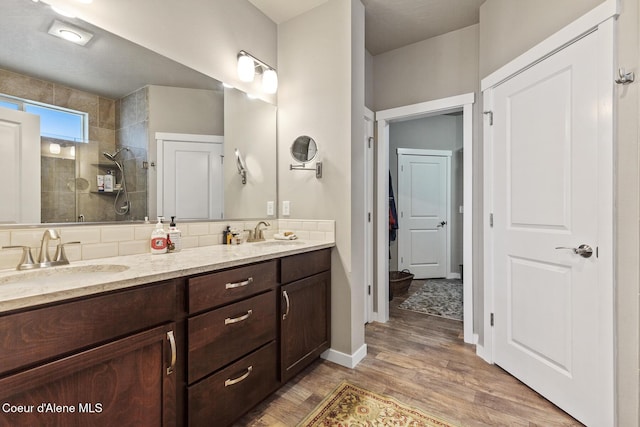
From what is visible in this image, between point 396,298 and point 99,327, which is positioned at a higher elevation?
point 99,327

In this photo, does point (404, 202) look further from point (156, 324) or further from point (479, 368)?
point (156, 324)

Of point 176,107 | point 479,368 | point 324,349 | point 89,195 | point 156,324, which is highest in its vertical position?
point 176,107

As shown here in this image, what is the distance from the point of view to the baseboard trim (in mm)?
2078

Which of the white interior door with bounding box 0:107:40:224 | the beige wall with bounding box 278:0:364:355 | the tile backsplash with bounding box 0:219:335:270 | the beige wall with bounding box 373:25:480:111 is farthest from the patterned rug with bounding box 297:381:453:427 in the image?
the beige wall with bounding box 373:25:480:111

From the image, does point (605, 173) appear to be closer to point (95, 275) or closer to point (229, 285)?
point (229, 285)

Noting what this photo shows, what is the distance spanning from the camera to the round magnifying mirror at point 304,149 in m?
2.24

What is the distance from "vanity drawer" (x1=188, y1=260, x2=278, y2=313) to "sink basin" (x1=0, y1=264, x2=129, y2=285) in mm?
332

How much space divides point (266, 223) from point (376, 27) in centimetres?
202

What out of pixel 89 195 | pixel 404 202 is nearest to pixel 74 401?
pixel 89 195

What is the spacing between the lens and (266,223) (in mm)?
2283

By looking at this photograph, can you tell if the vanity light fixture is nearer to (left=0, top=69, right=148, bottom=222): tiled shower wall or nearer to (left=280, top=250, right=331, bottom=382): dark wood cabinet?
(left=0, top=69, right=148, bottom=222): tiled shower wall

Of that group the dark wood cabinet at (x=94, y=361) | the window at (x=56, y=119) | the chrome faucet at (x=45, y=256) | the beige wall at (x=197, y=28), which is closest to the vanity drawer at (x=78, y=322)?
the dark wood cabinet at (x=94, y=361)

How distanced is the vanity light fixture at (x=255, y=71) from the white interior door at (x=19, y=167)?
4.20ft

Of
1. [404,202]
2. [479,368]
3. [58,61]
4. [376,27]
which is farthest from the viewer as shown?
[404,202]
